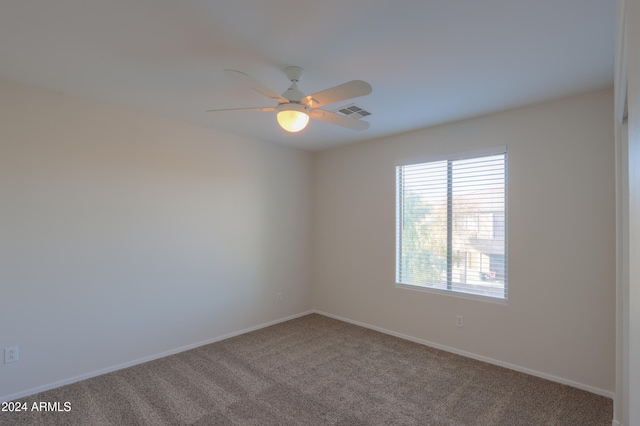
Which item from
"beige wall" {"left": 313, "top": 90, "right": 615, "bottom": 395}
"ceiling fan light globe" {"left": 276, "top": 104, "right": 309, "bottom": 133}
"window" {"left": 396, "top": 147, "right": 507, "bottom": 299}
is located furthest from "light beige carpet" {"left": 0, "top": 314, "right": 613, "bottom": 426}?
"ceiling fan light globe" {"left": 276, "top": 104, "right": 309, "bottom": 133}

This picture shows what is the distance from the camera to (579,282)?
9.26 ft

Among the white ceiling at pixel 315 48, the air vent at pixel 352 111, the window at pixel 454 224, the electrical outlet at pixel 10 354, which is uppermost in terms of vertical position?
the white ceiling at pixel 315 48

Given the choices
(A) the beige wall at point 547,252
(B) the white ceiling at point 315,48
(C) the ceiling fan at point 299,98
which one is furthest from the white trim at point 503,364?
(C) the ceiling fan at point 299,98

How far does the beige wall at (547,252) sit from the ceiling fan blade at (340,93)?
2002 mm

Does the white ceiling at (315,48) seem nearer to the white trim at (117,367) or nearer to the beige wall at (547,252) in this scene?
the beige wall at (547,252)

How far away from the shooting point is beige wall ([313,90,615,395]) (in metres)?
2.72

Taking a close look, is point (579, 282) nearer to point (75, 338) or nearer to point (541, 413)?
point (541, 413)

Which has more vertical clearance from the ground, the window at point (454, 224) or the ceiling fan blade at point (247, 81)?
the ceiling fan blade at point (247, 81)

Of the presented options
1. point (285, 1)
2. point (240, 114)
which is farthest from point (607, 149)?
point (240, 114)

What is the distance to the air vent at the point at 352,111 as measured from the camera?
305 cm

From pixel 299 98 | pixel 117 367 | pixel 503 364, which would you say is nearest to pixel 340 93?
pixel 299 98

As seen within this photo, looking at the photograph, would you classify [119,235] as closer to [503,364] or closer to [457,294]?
[457,294]

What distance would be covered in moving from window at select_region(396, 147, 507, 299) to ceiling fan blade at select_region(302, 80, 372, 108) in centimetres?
201

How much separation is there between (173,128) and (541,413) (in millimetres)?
4304
